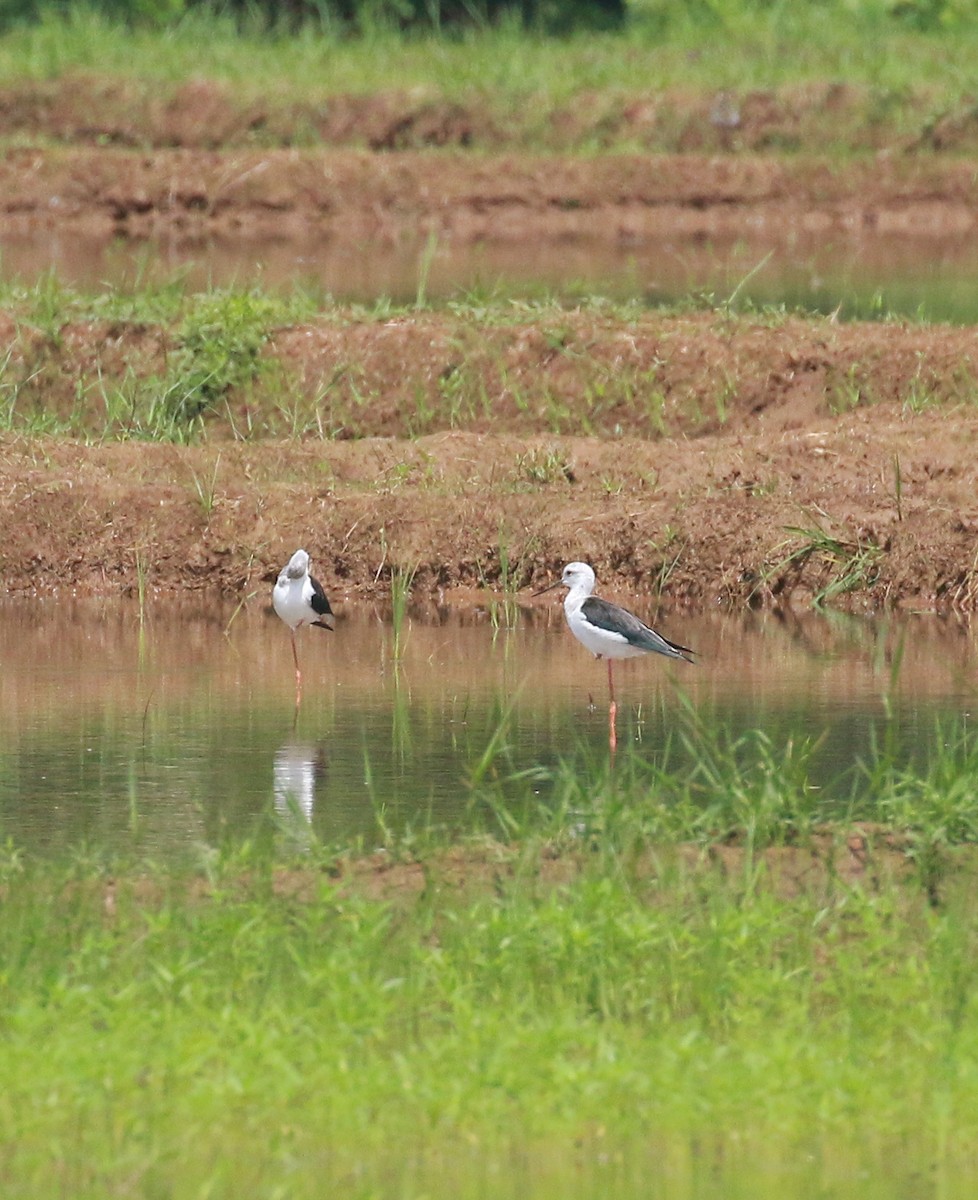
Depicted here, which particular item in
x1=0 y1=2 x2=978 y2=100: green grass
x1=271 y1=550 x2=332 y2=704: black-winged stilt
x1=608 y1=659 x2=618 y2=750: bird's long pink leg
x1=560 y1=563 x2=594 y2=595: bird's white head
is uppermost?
x1=0 y1=2 x2=978 y2=100: green grass

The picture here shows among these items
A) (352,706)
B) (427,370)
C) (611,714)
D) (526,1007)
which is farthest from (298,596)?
(526,1007)

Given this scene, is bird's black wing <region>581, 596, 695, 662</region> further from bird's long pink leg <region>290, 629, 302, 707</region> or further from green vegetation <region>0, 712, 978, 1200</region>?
green vegetation <region>0, 712, 978, 1200</region>

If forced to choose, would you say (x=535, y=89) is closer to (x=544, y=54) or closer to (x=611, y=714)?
(x=544, y=54)

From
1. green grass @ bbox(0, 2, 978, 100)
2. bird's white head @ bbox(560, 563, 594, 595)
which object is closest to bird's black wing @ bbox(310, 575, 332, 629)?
bird's white head @ bbox(560, 563, 594, 595)

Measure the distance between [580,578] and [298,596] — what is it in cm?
118

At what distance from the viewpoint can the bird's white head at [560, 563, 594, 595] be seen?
10.4m

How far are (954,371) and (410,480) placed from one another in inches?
131

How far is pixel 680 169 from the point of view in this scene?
942 inches

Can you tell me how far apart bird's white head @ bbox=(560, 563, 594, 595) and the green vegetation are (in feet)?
9.40

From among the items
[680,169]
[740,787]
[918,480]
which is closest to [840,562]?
[918,480]

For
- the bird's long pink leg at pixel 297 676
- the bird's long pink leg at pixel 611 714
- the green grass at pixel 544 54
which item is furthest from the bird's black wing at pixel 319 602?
the green grass at pixel 544 54

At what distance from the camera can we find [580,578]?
10500mm

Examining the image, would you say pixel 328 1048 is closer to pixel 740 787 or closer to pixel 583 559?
pixel 740 787

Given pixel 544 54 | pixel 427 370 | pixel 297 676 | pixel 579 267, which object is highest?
pixel 544 54
